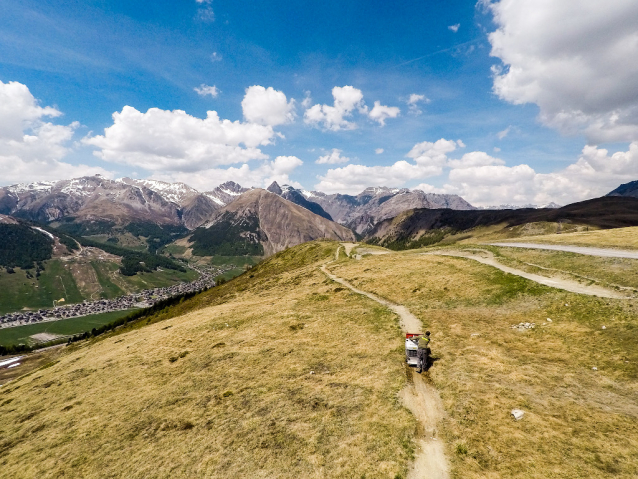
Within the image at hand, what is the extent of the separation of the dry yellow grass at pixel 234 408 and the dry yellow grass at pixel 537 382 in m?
4.23

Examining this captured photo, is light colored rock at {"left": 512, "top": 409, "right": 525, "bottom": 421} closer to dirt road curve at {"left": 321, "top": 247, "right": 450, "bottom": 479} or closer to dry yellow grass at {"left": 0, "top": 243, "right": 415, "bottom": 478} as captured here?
dirt road curve at {"left": 321, "top": 247, "right": 450, "bottom": 479}

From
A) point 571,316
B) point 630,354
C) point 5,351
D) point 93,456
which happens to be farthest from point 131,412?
point 5,351

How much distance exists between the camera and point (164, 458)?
21.7 metres

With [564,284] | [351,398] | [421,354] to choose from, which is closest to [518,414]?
[421,354]

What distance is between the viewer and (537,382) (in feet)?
73.6

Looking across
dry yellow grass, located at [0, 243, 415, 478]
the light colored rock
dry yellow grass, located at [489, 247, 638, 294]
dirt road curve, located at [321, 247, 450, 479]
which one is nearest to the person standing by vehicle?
dirt road curve, located at [321, 247, 450, 479]

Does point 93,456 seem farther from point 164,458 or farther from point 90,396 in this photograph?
point 90,396

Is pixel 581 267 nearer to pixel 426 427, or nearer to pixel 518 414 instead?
pixel 518 414

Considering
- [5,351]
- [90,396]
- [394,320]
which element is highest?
[394,320]

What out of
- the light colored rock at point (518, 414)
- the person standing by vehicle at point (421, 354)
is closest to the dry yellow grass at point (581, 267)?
the light colored rock at point (518, 414)

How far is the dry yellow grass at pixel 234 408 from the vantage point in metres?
19.4

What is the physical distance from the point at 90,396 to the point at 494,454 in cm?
4297

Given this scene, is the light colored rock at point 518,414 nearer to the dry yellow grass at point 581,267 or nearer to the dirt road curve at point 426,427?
the dirt road curve at point 426,427

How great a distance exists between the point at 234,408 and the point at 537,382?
955 inches
